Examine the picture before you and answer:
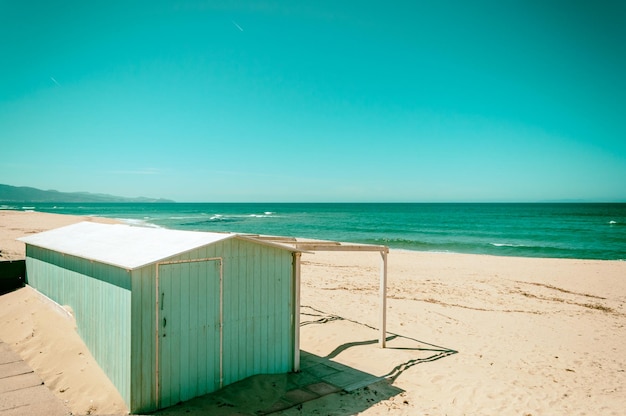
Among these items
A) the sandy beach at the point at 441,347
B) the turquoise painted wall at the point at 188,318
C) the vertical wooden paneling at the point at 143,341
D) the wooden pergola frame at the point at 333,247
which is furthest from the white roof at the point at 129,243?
the sandy beach at the point at 441,347

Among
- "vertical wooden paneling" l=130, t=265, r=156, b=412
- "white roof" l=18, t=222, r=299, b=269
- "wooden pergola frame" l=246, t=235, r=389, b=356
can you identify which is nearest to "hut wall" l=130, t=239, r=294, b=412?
"vertical wooden paneling" l=130, t=265, r=156, b=412

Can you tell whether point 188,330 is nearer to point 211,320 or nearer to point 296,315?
point 211,320

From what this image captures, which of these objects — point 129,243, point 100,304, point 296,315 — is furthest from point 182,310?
point 296,315

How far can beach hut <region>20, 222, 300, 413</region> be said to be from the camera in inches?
238

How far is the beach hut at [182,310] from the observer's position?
6.05m

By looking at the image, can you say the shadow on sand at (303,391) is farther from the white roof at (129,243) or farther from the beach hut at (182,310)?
the white roof at (129,243)

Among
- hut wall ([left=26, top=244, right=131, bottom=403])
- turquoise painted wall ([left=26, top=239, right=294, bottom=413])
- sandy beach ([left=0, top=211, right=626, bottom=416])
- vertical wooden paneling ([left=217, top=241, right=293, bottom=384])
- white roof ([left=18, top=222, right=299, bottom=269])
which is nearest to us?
turquoise painted wall ([left=26, top=239, right=294, bottom=413])

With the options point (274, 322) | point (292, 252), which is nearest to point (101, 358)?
point (274, 322)

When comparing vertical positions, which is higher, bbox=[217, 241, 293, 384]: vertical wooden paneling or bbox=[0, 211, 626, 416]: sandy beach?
bbox=[217, 241, 293, 384]: vertical wooden paneling

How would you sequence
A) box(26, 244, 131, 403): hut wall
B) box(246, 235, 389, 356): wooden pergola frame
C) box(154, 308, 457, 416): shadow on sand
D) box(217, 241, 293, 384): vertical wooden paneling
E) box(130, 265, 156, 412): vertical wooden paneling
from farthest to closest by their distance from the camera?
box(246, 235, 389, 356): wooden pergola frame
box(217, 241, 293, 384): vertical wooden paneling
box(154, 308, 457, 416): shadow on sand
box(26, 244, 131, 403): hut wall
box(130, 265, 156, 412): vertical wooden paneling

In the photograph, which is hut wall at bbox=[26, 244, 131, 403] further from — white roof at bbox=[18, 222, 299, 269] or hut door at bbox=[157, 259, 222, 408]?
hut door at bbox=[157, 259, 222, 408]

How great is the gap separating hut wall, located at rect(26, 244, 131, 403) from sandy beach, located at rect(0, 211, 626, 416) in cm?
31

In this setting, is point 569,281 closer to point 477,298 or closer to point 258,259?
point 477,298

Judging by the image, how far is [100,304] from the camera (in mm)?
7082
